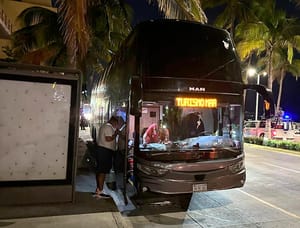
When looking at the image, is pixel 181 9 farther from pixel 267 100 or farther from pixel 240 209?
pixel 240 209

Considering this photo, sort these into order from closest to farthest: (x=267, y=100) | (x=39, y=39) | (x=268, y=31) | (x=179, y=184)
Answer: (x=179, y=184) → (x=267, y=100) → (x=39, y=39) → (x=268, y=31)

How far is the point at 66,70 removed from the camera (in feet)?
25.0

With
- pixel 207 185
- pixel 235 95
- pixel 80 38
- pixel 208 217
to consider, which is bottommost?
pixel 208 217

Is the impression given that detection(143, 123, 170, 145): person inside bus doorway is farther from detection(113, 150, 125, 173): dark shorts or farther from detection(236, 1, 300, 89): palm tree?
detection(236, 1, 300, 89): palm tree

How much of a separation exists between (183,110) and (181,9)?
3.42 m

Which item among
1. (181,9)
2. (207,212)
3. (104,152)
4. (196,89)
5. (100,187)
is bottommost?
(207,212)

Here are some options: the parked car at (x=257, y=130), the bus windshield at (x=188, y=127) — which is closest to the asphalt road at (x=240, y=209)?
the bus windshield at (x=188, y=127)

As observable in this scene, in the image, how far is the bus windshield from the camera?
771 centimetres

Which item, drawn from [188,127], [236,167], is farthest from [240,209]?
[188,127]

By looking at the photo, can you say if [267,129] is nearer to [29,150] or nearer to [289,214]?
[289,214]

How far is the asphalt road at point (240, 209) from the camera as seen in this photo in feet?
23.3

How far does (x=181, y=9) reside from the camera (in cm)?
984

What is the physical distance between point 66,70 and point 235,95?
3.69m

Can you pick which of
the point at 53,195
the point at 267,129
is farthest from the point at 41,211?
the point at 267,129
